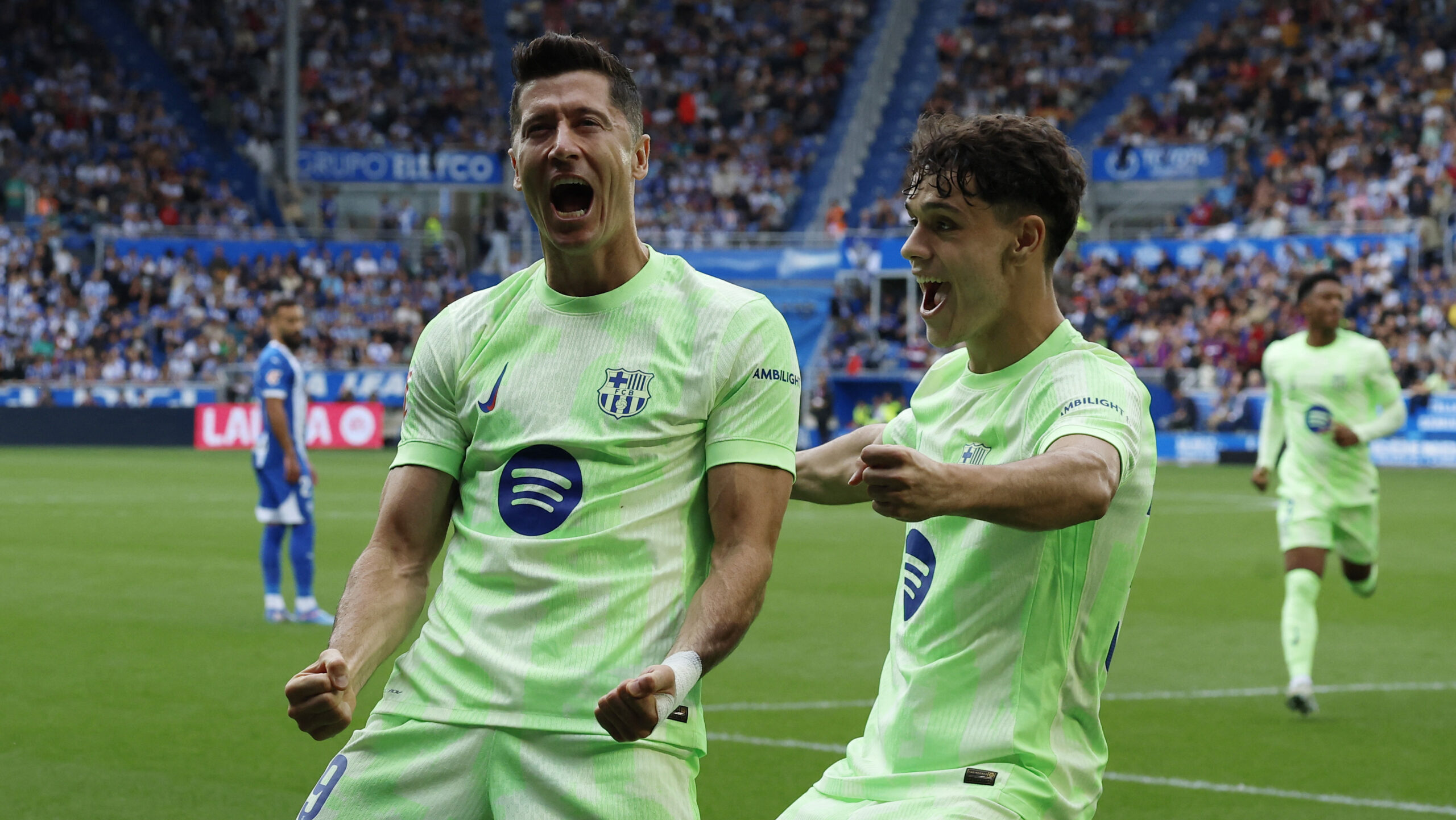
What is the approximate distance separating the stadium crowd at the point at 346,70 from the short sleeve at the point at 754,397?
40.6 metres

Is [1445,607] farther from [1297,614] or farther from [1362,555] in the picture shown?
[1297,614]

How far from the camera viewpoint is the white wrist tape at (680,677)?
276 centimetres

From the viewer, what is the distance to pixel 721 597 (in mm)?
2988

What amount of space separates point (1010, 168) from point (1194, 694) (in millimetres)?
6789

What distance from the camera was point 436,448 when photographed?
327cm

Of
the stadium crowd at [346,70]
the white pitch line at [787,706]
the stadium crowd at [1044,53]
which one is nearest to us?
the white pitch line at [787,706]

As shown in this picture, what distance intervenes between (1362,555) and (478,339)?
24.3 ft

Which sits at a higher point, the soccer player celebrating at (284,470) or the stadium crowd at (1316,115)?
the stadium crowd at (1316,115)

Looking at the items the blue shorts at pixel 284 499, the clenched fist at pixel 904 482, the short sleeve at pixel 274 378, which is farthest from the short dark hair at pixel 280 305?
the clenched fist at pixel 904 482

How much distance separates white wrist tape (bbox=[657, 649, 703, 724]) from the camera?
2760 millimetres

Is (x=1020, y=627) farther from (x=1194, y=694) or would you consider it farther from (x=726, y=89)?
(x=726, y=89)

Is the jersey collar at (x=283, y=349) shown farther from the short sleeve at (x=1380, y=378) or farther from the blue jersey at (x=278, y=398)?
the short sleeve at (x=1380, y=378)

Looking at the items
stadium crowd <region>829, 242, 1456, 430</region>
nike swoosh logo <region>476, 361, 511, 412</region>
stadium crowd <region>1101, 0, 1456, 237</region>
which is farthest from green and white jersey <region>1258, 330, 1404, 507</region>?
stadium crowd <region>1101, 0, 1456, 237</region>

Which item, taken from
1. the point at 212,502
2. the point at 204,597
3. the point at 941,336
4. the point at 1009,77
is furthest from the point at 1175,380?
the point at 941,336
